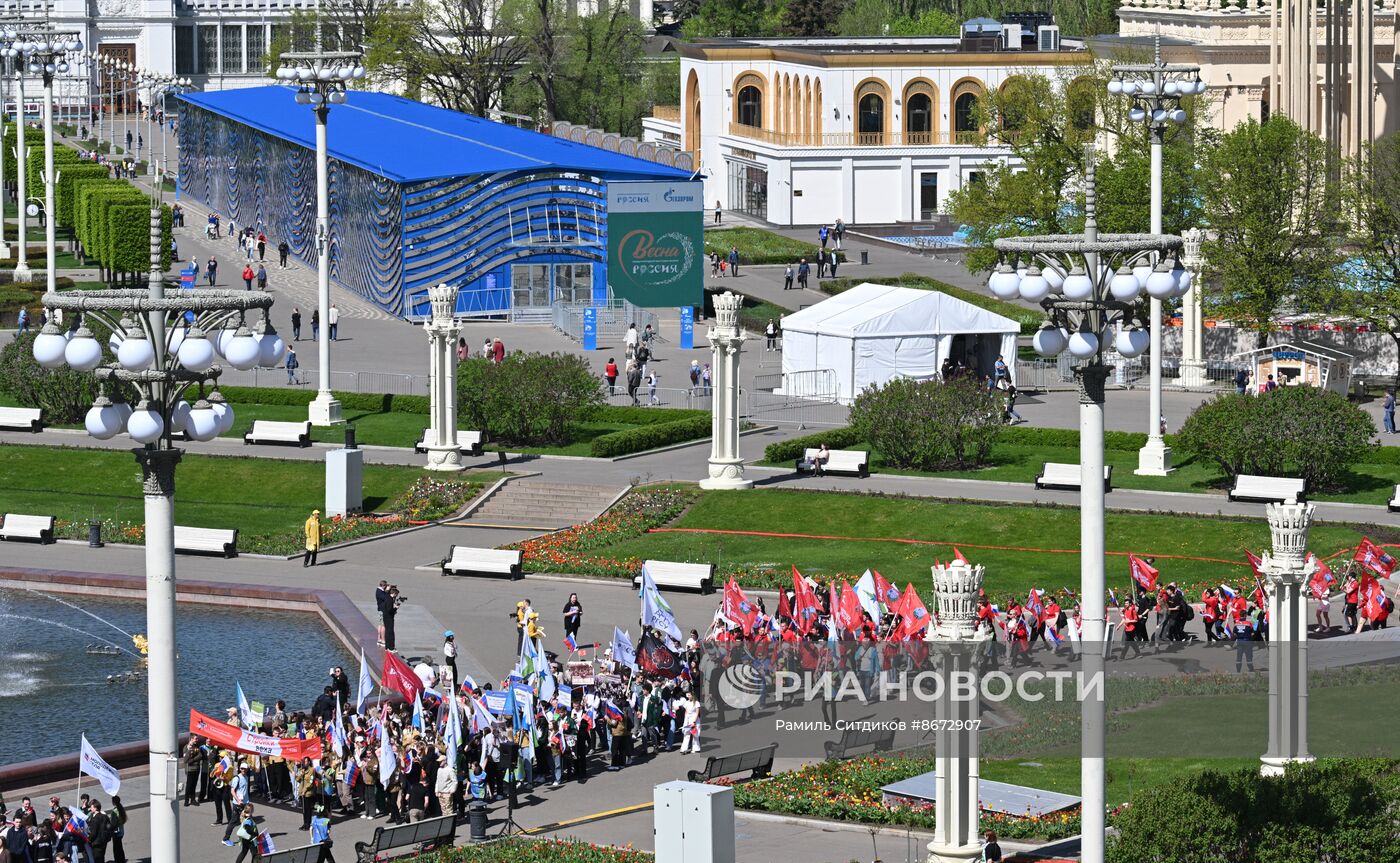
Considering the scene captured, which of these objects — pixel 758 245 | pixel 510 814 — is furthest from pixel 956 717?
pixel 758 245

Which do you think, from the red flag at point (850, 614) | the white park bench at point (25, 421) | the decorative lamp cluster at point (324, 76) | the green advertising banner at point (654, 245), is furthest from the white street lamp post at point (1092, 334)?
the green advertising banner at point (654, 245)

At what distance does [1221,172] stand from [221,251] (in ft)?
148

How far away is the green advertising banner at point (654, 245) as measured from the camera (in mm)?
83000

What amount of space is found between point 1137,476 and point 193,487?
2281 centimetres

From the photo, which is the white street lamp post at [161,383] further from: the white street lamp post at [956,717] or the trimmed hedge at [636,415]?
the trimmed hedge at [636,415]

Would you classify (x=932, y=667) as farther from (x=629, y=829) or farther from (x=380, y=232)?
(x=380, y=232)

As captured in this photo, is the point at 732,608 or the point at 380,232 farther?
the point at 380,232

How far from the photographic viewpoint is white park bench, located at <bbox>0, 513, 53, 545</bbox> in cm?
5569

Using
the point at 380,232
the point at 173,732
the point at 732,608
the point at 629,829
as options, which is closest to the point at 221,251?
the point at 380,232

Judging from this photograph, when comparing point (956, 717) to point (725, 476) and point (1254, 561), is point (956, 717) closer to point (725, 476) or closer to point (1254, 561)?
point (1254, 561)

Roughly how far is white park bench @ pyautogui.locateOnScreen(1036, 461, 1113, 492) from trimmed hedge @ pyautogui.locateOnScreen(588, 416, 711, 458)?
35.1ft

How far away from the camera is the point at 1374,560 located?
148 feet

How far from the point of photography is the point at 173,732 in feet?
78.9

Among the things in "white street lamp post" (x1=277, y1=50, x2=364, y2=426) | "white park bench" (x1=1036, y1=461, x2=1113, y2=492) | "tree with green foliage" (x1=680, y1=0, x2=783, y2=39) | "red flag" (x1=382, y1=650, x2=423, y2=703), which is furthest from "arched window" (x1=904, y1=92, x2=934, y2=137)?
"red flag" (x1=382, y1=650, x2=423, y2=703)
